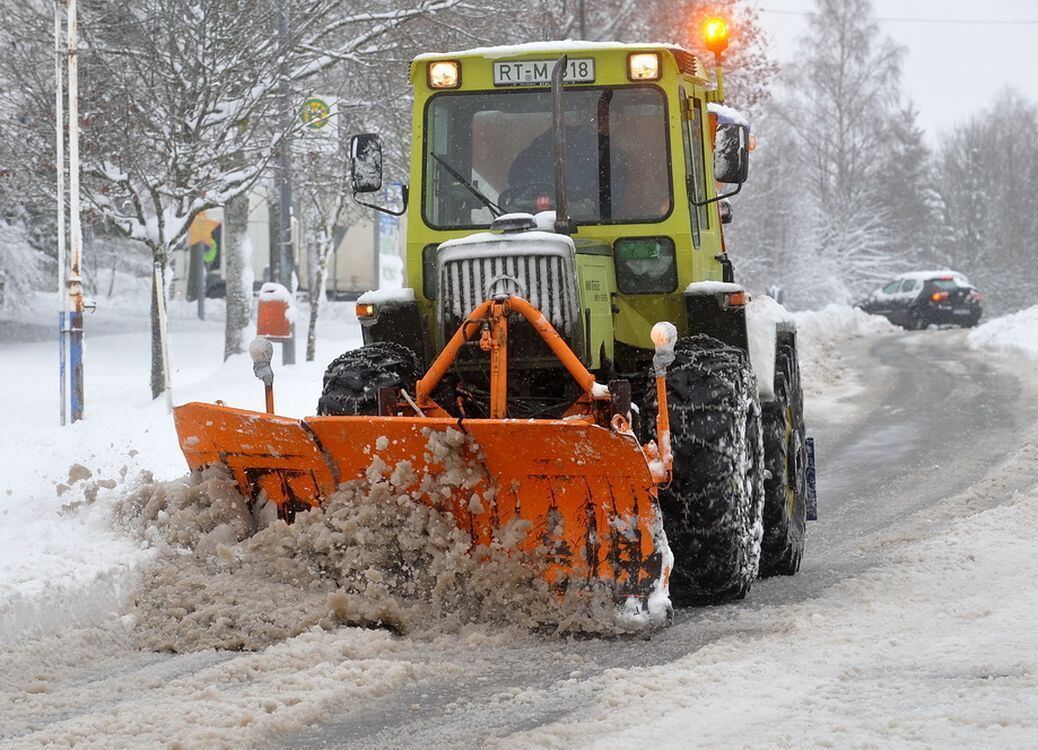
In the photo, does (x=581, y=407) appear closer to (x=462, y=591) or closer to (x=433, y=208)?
(x=462, y=591)

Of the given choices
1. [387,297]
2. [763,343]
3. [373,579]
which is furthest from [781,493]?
[373,579]

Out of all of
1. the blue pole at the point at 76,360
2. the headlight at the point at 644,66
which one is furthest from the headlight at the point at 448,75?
the blue pole at the point at 76,360

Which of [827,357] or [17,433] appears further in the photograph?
[827,357]

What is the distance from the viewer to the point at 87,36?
16.0 m

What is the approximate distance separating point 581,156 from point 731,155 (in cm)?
66

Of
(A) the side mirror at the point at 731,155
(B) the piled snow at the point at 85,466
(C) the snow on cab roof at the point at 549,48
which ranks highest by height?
(C) the snow on cab roof at the point at 549,48

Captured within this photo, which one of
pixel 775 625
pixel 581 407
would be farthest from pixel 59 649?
pixel 775 625

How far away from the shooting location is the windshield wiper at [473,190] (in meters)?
6.75

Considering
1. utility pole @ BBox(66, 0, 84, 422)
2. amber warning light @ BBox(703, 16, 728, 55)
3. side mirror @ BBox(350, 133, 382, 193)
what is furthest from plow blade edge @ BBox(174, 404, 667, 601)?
utility pole @ BBox(66, 0, 84, 422)

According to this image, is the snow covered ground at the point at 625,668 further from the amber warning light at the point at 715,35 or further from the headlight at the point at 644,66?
the amber warning light at the point at 715,35

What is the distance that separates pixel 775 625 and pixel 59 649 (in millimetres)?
2579

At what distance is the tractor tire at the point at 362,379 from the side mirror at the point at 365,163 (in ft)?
2.60

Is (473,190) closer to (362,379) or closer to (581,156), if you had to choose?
(581,156)

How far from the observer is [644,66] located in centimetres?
666
